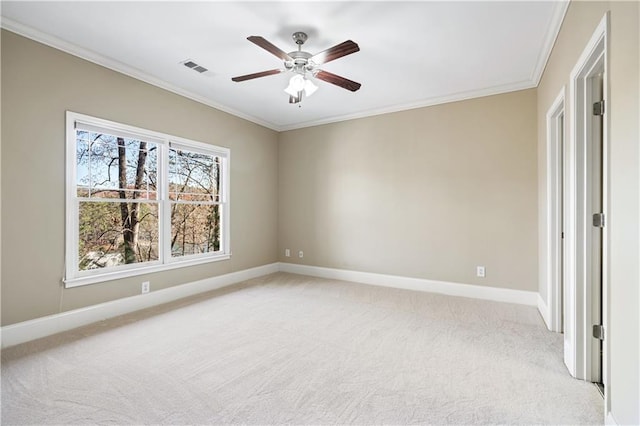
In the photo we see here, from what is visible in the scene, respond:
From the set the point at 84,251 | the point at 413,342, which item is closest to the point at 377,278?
the point at 413,342

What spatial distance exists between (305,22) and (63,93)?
2.46 m

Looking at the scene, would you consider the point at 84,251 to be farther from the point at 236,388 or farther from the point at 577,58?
the point at 577,58

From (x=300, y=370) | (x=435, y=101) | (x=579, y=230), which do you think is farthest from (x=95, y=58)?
(x=579, y=230)

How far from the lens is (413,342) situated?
9.15 ft

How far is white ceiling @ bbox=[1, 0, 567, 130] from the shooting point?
2.47 meters

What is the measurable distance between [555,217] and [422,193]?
173 centimetres

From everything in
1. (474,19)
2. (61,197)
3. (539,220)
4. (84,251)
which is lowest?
(84,251)

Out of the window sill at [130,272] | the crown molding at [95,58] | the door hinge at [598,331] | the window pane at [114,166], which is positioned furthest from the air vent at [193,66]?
the door hinge at [598,331]

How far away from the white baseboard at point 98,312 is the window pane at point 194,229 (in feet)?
1.56

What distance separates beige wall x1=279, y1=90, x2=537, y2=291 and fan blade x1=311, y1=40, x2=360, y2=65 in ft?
8.00

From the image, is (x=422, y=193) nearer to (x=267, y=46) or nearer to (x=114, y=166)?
(x=267, y=46)

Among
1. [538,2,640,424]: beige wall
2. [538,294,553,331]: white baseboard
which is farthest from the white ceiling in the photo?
[538,294,553,331]: white baseboard

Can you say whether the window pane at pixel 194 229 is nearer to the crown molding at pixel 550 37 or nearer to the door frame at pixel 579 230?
the door frame at pixel 579 230

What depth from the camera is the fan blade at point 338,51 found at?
2357 millimetres
